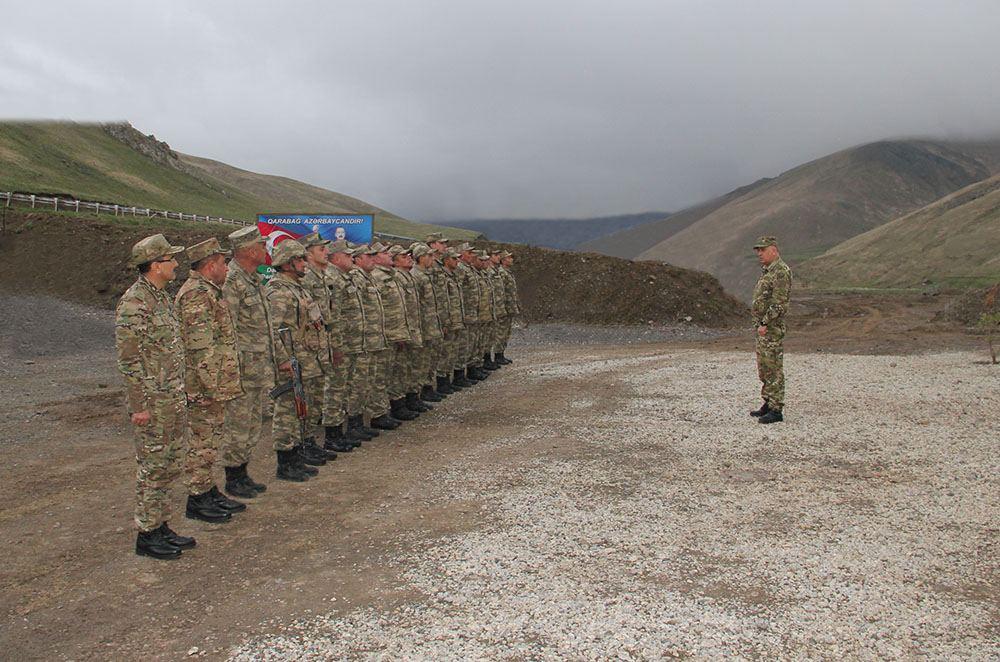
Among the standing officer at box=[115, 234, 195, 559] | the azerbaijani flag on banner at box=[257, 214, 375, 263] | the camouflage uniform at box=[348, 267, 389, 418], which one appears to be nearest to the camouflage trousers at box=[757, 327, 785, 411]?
the camouflage uniform at box=[348, 267, 389, 418]

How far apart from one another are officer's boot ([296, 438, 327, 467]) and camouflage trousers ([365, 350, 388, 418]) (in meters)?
1.21

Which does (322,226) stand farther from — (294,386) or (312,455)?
(294,386)

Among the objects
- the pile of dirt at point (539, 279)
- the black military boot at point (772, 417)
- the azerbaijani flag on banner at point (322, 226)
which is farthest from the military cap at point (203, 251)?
the pile of dirt at point (539, 279)

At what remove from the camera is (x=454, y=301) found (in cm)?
1195

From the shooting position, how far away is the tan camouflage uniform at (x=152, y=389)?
521 cm

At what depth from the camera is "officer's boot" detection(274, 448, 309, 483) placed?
741cm

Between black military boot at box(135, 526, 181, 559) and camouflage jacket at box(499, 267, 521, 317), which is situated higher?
camouflage jacket at box(499, 267, 521, 317)

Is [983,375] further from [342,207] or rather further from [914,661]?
[342,207]

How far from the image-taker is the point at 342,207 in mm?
120938

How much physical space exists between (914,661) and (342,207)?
122 meters

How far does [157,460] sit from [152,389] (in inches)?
20.3

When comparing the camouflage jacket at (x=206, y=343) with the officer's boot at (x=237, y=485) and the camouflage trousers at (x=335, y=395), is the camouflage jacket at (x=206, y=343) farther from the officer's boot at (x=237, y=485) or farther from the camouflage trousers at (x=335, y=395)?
the camouflage trousers at (x=335, y=395)

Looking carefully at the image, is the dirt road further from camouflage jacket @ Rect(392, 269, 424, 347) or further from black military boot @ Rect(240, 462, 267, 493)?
camouflage jacket @ Rect(392, 269, 424, 347)

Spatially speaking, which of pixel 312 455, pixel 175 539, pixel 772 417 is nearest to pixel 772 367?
pixel 772 417
